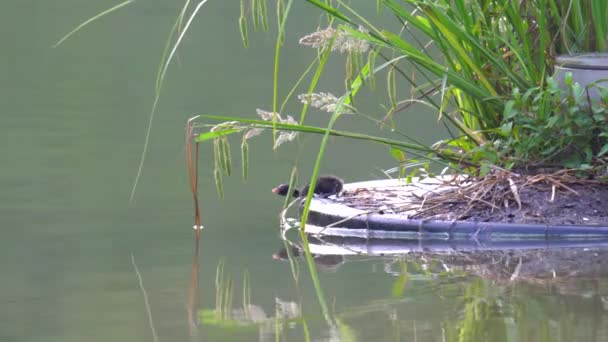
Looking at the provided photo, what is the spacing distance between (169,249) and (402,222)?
864 millimetres

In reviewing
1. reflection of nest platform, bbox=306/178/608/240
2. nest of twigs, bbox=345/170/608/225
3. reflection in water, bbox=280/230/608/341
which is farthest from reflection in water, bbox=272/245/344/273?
nest of twigs, bbox=345/170/608/225

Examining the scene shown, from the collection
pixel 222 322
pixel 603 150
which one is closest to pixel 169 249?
pixel 222 322

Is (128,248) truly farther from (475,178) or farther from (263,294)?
(475,178)

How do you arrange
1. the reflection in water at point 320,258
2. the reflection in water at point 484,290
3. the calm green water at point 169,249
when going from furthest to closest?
the reflection in water at point 320,258 < the calm green water at point 169,249 < the reflection in water at point 484,290

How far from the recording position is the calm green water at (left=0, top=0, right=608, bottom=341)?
3.22 metres

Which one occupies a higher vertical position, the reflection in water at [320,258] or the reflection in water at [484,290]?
the reflection in water at [484,290]

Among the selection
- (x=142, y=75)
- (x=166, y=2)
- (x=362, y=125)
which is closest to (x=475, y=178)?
(x=362, y=125)

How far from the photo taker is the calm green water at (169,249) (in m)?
3.22

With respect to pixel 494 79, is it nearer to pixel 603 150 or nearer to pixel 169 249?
pixel 603 150

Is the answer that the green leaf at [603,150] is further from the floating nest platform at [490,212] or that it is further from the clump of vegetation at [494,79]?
the floating nest platform at [490,212]

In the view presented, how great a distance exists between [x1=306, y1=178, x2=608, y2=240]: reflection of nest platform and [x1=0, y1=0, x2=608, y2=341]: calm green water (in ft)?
0.82

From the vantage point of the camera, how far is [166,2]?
2169 centimetres

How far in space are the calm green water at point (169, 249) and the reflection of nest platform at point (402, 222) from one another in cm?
25

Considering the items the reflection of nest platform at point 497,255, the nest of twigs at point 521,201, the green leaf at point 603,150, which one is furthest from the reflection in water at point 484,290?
the green leaf at point 603,150
